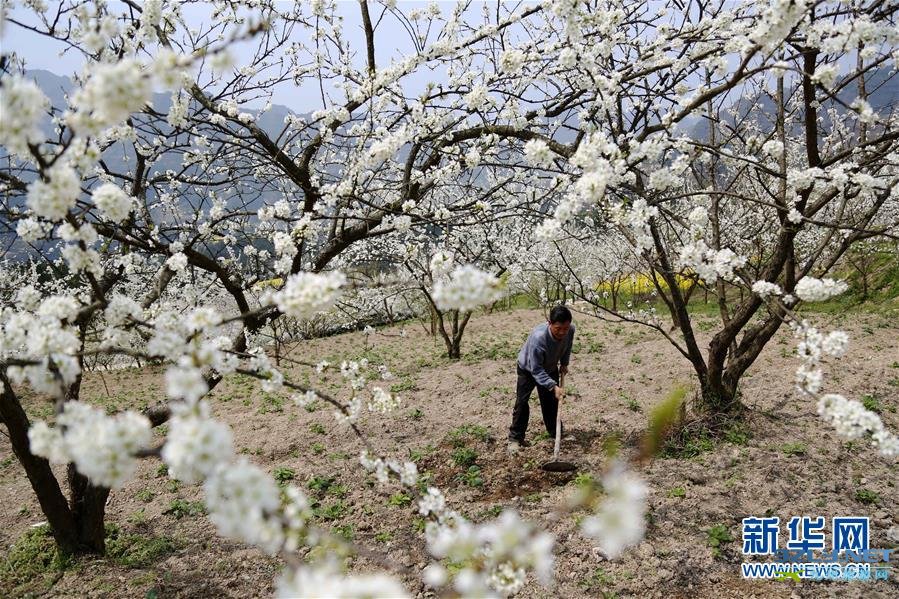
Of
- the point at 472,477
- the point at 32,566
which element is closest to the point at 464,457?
the point at 472,477

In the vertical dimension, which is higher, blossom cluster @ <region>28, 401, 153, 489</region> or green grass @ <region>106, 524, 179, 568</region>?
blossom cluster @ <region>28, 401, 153, 489</region>

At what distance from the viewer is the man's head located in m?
5.12

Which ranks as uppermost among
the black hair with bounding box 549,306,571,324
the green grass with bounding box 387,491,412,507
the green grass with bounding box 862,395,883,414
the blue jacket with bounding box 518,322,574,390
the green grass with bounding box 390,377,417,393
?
the black hair with bounding box 549,306,571,324

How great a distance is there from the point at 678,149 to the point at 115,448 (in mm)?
3347

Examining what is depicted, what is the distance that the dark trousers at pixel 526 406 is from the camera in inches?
225

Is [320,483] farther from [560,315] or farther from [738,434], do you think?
[738,434]

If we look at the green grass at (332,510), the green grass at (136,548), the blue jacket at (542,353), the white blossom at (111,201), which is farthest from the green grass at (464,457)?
the white blossom at (111,201)

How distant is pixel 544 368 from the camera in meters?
5.66

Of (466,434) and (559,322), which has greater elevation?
(559,322)

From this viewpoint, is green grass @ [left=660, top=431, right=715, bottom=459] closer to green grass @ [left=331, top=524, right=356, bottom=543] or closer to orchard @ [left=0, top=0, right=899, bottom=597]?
orchard @ [left=0, top=0, right=899, bottom=597]

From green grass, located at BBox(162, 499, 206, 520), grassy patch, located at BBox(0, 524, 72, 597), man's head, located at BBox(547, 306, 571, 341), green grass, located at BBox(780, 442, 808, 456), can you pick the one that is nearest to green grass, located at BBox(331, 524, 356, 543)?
green grass, located at BBox(162, 499, 206, 520)

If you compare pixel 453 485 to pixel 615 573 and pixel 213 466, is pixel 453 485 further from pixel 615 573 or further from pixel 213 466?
pixel 213 466

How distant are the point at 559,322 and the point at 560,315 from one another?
0.10m

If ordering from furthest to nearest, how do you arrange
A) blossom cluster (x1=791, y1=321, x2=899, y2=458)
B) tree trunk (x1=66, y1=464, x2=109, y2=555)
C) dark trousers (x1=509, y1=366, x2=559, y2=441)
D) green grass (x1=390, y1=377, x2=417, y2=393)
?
green grass (x1=390, y1=377, x2=417, y2=393)
dark trousers (x1=509, y1=366, x2=559, y2=441)
tree trunk (x1=66, y1=464, x2=109, y2=555)
blossom cluster (x1=791, y1=321, x2=899, y2=458)
